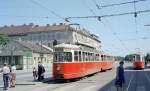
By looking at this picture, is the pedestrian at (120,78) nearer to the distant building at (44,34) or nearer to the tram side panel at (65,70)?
the tram side panel at (65,70)

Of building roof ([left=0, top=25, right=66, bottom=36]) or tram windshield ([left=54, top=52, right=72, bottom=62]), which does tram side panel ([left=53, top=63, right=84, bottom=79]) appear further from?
building roof ([left=0, top=25, right=66, bottom=36])

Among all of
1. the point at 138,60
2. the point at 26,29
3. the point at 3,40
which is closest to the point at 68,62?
the point at 138,60

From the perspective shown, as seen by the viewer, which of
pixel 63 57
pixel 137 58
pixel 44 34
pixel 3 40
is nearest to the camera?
pixel 63 57

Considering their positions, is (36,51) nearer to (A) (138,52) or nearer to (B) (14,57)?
(B) (14,57)

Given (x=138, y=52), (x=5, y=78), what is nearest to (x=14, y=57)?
(x=138, y=52)

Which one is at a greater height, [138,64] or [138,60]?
[138,60]

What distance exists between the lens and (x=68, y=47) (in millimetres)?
29469

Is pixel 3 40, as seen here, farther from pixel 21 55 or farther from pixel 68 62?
pixel 68 62

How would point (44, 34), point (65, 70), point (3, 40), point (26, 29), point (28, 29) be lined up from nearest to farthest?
point (65, 70), point (3, 40), point (44, 34), point (28, 29), point (26, 29)

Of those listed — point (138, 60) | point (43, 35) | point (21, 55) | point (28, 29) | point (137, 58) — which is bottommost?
point (138, 60)

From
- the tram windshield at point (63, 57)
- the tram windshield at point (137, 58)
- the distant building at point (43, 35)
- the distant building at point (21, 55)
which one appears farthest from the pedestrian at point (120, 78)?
the distant building at point (43, 35)

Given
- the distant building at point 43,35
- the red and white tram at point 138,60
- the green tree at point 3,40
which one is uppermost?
the distant building at point 43,35

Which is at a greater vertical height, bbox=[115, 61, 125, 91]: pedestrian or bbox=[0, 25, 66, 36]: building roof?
bbox=[0, 25, 66, 36]: building roof

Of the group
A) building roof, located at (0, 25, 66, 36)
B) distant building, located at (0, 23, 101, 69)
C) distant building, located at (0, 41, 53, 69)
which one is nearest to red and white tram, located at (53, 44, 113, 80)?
distant building, located at (0, 41, 53, 69)
